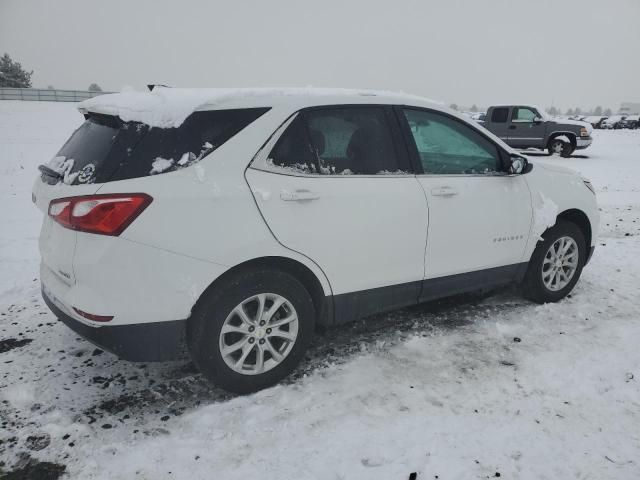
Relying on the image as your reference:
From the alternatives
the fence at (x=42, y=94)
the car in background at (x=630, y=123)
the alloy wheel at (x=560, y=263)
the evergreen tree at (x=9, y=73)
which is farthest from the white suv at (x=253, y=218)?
the evergreen tree at (x=9, y=73)

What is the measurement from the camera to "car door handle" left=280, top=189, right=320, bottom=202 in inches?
107

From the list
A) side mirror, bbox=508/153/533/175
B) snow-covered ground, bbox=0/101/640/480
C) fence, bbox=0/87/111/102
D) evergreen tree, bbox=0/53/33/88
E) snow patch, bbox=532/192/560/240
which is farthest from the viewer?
evergreen tree, bbox=0/53/33/88

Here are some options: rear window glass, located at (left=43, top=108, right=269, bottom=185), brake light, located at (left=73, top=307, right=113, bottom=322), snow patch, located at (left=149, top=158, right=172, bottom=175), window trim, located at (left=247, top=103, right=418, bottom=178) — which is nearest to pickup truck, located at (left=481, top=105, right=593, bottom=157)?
window trim, located at (left=247, top=103, right=418, bottom=178)

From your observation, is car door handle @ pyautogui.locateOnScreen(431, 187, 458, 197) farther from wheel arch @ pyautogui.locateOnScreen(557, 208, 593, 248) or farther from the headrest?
wheel arch @ pyautogui.locateOnScreen(557, 208, 593, 248)

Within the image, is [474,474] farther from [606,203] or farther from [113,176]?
[606,203]

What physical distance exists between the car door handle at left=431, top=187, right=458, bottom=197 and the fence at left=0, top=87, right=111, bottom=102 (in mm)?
43191

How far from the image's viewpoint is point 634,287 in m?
4.70

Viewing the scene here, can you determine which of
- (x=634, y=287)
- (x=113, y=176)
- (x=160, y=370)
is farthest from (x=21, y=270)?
(x=634, y=287)

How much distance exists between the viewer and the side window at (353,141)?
296 cm

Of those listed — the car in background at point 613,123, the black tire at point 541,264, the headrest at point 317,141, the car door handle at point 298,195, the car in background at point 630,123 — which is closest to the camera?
the car door handle at point 298,195

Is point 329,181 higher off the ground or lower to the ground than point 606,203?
higher

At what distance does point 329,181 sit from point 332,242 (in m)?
0.37

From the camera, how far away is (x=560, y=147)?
16.8m

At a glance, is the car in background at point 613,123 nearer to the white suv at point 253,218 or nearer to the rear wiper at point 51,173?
the white suv at point 253,218
